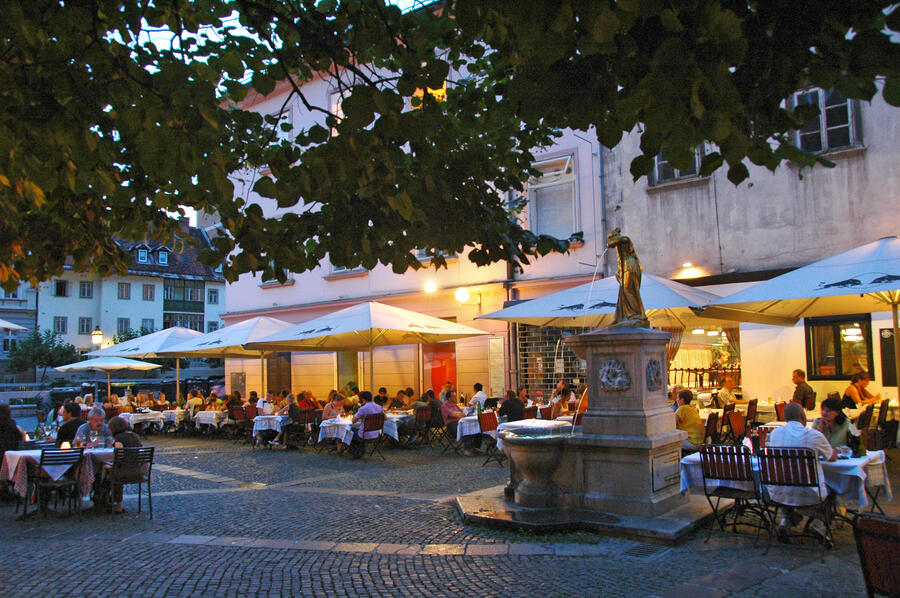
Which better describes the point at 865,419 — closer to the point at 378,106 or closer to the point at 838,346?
the point at 838,346

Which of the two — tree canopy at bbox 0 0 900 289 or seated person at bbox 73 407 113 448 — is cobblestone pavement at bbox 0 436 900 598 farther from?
tree canopy at bbox 0 0 900 289

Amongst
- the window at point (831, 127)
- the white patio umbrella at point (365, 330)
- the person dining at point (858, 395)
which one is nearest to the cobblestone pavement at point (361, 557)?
the person dining at point (858, 395)

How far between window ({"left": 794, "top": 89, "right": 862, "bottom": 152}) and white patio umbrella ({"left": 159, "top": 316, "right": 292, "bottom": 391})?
41.6 ft

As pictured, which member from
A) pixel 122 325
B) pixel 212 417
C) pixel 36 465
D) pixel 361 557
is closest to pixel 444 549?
pixel 361 557

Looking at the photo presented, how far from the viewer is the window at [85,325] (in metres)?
46.8

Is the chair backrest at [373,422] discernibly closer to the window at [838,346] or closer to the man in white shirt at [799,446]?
the man in white shirt at [799,446]

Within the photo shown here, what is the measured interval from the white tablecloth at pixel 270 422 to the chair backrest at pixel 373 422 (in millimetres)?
2923

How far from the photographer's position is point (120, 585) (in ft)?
18.5

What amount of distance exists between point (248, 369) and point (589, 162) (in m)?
15.1

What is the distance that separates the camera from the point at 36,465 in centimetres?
859

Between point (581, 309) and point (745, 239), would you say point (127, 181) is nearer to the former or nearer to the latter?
point (581, 309)

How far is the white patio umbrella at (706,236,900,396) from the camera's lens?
8094mm

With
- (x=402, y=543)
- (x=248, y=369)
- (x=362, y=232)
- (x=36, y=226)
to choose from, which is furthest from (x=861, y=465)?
(x=248, y=369)

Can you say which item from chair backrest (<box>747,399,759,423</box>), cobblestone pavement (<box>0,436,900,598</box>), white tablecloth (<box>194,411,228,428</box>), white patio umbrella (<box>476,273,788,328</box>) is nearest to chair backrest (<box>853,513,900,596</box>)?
cobblestone pavement (<box>0,436,900,598</box>)
